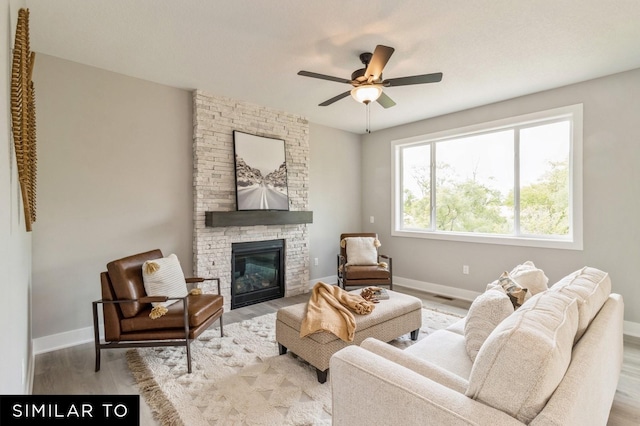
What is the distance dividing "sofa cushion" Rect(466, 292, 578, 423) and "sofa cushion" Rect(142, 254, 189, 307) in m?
2.48

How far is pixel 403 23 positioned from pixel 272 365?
2.92m

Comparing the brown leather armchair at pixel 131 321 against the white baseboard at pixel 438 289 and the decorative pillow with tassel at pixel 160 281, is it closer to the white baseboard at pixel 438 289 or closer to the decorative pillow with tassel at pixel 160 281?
the decorative pillow with tassel at pixel 160 281

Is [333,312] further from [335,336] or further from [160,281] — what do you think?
[160,281]

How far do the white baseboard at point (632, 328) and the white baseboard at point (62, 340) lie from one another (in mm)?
5527

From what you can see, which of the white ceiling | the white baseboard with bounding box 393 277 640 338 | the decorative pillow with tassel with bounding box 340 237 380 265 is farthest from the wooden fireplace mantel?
the white baseboard with bounding box 393 277 640 338

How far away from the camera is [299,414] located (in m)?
1.99

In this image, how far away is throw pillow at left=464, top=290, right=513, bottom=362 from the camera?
1.68 metres

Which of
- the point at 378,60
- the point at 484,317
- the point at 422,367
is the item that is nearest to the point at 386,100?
the point at 378,60

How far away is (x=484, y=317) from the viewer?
172cm

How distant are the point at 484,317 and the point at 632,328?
2838 mm

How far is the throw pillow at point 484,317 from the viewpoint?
1677 millimetres

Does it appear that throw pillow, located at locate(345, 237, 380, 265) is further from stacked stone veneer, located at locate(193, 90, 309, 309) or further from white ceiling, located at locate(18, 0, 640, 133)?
white ceiling, located at locate(18, 0, 640, 133)

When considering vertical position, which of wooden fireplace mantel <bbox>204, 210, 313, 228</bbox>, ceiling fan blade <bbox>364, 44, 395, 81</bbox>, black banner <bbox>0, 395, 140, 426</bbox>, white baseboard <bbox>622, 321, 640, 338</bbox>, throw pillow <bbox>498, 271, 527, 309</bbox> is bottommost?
white baseboard <bbox>622, 321, 640, 338</bbox>

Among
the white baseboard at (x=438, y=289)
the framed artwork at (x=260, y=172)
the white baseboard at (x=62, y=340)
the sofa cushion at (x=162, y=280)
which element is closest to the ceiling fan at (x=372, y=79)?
the framed artwork at (x=260, y=172)
